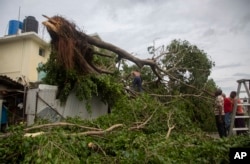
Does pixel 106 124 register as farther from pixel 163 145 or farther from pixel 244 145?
pixel 244 145

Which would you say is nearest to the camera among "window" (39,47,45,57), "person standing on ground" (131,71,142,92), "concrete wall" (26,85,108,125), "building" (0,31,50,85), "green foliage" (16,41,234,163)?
"green foliage" (16,41,234,163)

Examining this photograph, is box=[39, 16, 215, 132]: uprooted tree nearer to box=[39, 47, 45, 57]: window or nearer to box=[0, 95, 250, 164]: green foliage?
box=[0, 95, 250, 164]: green foliage

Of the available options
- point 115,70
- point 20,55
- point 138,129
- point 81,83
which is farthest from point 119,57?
point 20,55

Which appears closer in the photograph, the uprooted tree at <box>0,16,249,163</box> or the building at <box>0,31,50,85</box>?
the uprooted tree at <box>0,16,249,163</box>

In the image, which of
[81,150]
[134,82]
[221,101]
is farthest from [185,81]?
[81,150]

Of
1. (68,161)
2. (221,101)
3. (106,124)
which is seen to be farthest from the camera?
(221,101)

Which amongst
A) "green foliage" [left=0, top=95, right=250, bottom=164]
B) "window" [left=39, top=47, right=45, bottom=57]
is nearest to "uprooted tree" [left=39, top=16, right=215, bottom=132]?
"green foliage" [left=0, top=95, right=250, bottom=164]

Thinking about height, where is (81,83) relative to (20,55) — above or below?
below

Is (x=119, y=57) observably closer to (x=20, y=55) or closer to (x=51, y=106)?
(x=51, y=106)

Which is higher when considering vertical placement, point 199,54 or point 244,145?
point 199,54

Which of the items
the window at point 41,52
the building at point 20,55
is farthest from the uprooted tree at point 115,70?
the window at point 41,52

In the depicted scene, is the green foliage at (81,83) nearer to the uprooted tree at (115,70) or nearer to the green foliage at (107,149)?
the uprooted tree at (115,70)

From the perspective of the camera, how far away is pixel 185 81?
9.15m

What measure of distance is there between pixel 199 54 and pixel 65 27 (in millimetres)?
5399
